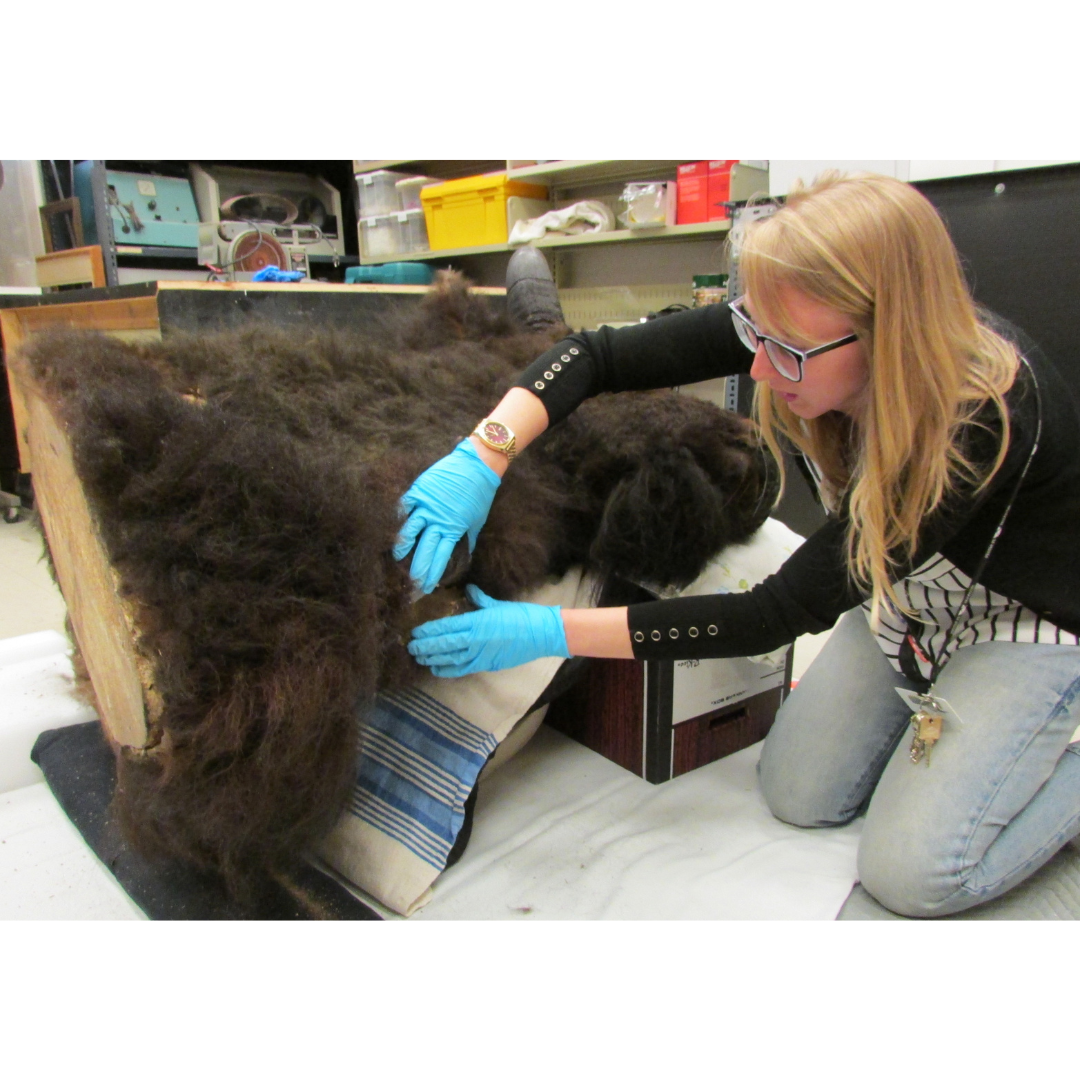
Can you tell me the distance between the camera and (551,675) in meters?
1.12

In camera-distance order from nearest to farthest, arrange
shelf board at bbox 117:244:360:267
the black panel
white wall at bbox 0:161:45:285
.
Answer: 1. the black panel
2. shelf board at bbox 117:244:360:267
3. white wall at bbox 0:161:45:285

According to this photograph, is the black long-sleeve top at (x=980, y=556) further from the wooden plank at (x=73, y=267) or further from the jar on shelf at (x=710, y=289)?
the wooden plank at (x=73, y=267)

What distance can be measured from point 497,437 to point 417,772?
1.54 ft

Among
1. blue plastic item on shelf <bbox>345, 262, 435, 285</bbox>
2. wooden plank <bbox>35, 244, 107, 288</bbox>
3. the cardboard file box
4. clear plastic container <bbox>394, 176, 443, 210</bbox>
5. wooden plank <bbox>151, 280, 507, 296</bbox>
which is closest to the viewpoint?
the cardboard file box

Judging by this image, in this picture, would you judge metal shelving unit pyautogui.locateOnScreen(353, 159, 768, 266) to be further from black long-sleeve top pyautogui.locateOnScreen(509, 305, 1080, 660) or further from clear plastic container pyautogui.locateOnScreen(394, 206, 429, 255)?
black long-sleeve top pyautogui.locateOnScreen(509, 305, 1080, 660)

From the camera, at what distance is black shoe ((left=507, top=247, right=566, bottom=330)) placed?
1943 mm

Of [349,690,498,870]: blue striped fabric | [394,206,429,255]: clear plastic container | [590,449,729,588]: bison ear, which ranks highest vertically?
[394,206,429,255]: clear plastic container

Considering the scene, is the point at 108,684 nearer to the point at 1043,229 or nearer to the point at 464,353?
the point at 464,353

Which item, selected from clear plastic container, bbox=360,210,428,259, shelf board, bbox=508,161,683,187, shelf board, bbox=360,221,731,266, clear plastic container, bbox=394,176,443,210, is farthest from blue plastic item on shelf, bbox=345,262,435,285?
clear plastic container, bbox=394,176,443,210

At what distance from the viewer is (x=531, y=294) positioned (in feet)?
6.50

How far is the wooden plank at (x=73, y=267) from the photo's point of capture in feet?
10.6

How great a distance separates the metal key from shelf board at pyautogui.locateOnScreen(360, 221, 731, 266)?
1.90 metres

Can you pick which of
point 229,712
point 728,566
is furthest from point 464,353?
point 229,712

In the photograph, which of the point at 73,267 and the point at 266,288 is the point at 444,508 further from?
the point at 73,267
